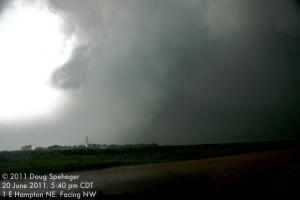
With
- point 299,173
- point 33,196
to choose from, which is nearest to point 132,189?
point 33,196

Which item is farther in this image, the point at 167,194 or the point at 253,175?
the point at 253,175

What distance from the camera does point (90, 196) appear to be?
80.7ft

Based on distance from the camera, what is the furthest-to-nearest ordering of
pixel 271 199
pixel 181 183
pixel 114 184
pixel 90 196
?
pixel 114 184, pixel 181 183, pixel 90 196, pixel 271 199

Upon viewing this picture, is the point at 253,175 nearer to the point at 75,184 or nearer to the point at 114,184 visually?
the point at 114,184

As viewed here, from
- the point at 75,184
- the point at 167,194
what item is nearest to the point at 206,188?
the point at 167,194

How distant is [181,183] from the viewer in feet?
97.1

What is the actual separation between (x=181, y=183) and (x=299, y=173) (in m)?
10.6

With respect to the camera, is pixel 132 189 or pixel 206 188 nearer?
pixel 206 188

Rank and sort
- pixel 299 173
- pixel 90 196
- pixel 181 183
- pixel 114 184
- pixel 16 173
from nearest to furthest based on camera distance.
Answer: pixel 90 196 → pixel 299 173 → pixel 181 183 → pixel 114 184 → pixel 16 173

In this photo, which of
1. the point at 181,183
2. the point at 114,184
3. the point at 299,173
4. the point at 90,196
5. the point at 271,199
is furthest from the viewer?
the point at 114,184

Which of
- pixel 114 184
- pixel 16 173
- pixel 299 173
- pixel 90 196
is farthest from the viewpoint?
pixel 16 173

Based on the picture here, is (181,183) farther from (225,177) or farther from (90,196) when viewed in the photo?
(90,196)

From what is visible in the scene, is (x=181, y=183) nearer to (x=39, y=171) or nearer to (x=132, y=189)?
(x=132, y=189)

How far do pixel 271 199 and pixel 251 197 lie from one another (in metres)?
1.58
